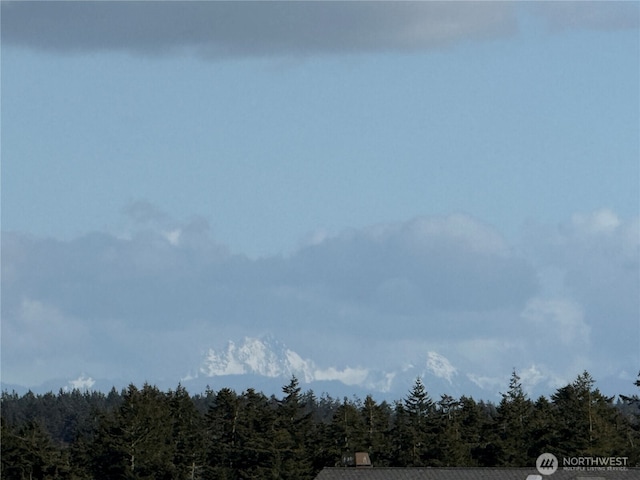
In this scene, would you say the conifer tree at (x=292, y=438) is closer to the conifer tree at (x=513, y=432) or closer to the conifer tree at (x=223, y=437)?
the conifer tree at (x=223, y=437)

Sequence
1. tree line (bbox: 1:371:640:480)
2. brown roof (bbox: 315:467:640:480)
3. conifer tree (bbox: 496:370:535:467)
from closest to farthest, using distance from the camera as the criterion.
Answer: brown roof (bbox: 315:467:640:480)
tree line (bbox: 1:371:640:480)
conifer tree (bbox: 496:370:535:467)

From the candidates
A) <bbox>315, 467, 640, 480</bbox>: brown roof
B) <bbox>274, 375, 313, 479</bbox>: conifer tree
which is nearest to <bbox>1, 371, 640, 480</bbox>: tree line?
<bbox>274, 375, 313, 479</bbox>: conifer tree

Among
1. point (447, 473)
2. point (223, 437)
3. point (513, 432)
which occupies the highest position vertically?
point (223, 437)

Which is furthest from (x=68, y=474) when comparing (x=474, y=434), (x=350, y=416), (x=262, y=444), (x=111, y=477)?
(x=474, y=434)

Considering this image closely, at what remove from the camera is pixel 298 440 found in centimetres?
16275

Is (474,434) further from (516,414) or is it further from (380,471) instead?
(380,471)

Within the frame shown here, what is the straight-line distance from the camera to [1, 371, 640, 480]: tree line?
146 meters

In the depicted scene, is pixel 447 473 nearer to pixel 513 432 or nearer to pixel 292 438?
pixel 513 432

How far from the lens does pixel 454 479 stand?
10550 centimetres

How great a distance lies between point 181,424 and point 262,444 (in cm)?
3048

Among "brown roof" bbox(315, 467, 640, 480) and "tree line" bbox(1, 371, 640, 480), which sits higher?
"tree line" bbox(1, 371, 640, 480)

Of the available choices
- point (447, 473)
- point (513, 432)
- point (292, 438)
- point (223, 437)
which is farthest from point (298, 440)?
point (447, 473)

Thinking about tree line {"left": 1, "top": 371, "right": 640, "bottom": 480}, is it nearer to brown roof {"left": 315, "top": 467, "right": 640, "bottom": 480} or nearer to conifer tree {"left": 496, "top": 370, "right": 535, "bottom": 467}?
conifer tree {"left": 496, "top": 370, "right": 535, "bottom": 467}

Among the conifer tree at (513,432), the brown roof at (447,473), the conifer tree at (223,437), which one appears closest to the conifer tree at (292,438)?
the conifer tree at (223,437)
